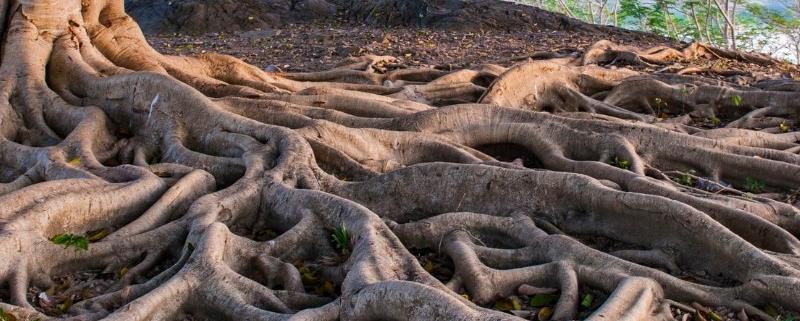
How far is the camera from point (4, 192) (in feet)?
Result: 17.6

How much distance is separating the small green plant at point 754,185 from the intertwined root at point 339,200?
0.01m

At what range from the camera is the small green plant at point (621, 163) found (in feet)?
20.3

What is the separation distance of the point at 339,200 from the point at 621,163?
90.6 inches

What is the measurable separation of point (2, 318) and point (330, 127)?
2905 mm

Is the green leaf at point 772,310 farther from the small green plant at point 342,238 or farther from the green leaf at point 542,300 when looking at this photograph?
the small green plant at point 342,238

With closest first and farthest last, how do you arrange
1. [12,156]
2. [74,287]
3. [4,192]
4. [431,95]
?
[74,287] < [4,192] < [12,156] < [431,95]

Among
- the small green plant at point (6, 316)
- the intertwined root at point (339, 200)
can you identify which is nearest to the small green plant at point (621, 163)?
the intertwined root at point (339, 200)

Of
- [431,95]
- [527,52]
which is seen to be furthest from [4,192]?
[527,52]

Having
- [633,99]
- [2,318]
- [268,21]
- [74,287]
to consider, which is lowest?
[268,21]

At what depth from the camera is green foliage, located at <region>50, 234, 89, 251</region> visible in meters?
4.70

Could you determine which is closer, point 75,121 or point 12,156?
point 12,156

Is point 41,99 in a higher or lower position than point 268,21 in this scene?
higher

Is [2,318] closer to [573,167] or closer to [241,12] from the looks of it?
[573,167]

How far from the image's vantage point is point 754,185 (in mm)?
6234
